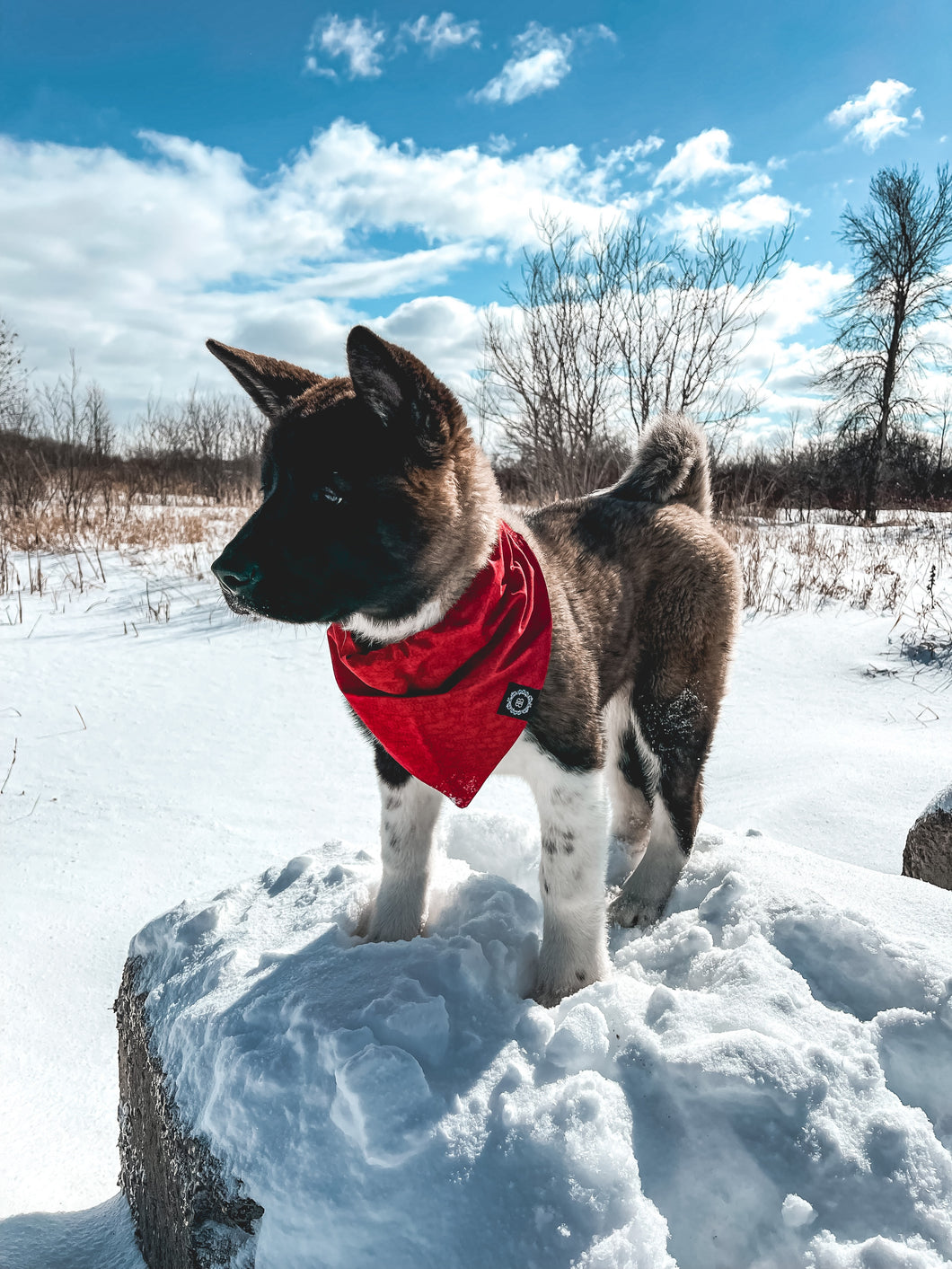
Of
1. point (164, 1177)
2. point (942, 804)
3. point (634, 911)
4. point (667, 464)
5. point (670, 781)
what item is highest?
point (667, 464)

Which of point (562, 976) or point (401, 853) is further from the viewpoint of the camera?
point (401, 853)

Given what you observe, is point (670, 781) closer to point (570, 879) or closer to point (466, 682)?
point (570, 879)

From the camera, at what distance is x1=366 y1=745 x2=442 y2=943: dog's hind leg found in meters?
2.09

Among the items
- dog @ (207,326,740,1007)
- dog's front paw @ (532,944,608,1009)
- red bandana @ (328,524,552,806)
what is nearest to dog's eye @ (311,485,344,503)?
dog @ (207,326,740,1007)

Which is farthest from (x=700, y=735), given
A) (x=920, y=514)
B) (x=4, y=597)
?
(x=920, y=514)

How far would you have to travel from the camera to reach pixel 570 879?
1.91m

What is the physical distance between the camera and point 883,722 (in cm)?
494

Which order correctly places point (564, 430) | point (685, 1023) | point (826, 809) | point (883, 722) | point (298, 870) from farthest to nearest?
point (564, 430) → point (883, 722) → point (826, 809) → point (298, 870) → point (685, 1023)

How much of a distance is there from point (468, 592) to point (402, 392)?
535 mm

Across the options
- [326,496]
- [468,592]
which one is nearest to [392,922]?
[468,592]

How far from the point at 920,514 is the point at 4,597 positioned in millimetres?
17524

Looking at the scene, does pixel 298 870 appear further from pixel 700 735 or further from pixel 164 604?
pixel 164 604

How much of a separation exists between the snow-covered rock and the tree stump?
8.23ft

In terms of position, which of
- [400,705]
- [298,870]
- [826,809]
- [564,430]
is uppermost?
[564,430]
